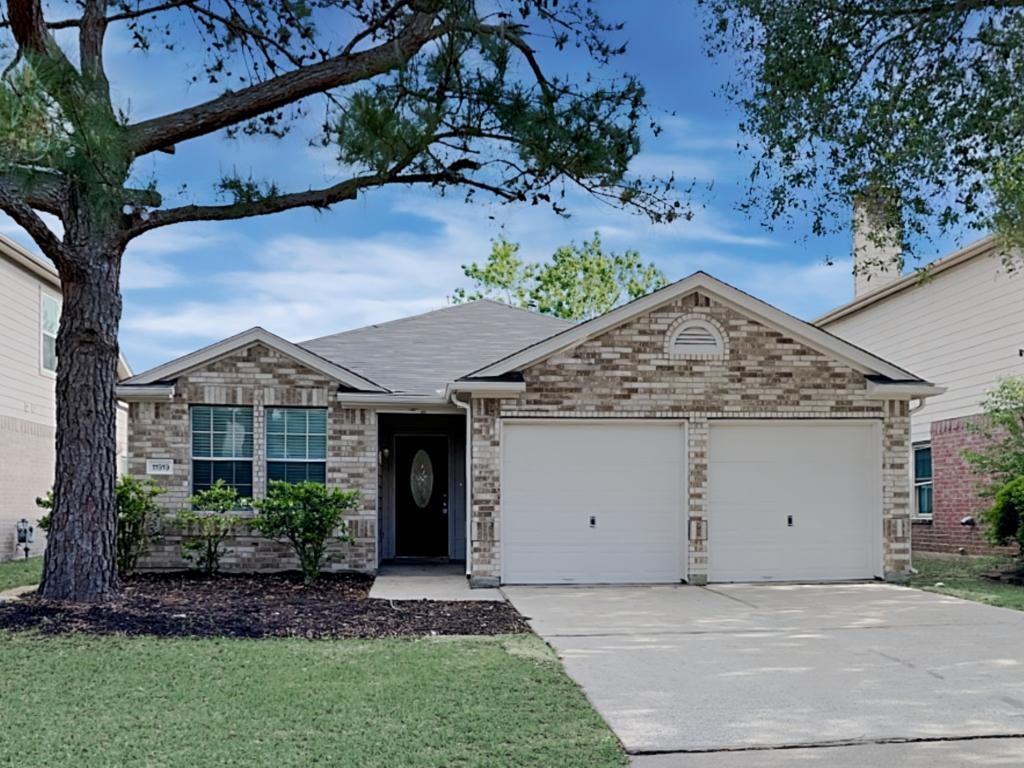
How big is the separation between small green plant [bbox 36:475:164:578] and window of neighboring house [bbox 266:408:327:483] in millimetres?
1672

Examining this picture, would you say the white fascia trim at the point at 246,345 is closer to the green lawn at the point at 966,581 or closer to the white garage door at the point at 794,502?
the white garage door at the point at 794,502

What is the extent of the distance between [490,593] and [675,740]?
6713mm

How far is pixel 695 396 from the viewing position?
13438 mm

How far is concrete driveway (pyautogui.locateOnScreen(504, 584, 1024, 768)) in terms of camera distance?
19.0ft

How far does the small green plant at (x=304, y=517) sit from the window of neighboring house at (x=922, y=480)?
39.0ft

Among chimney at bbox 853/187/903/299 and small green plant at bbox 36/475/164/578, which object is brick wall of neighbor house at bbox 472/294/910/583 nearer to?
small green plant at bbox 36/475/164/578

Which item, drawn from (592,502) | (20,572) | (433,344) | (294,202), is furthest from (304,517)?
(433,344)

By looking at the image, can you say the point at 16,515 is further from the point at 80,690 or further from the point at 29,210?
the point at 80,690

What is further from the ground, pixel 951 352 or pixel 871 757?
pixel 951 352

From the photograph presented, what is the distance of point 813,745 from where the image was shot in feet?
18.5

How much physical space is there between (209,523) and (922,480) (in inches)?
535

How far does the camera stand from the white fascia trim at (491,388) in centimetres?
1284

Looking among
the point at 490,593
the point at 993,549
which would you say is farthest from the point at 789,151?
the point at 993,549

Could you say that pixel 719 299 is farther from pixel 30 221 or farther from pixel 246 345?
pixel 30 221
